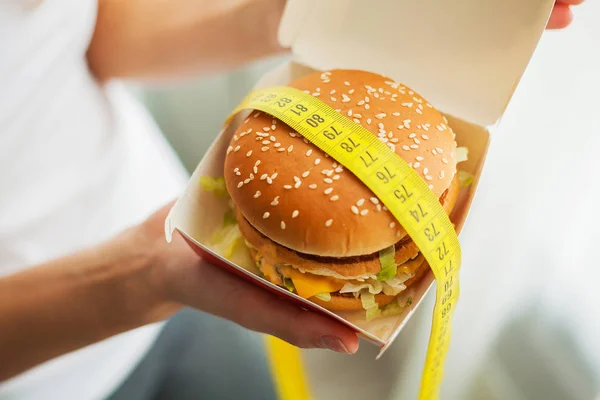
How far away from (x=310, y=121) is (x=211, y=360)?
100cm

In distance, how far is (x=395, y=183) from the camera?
3.46ft

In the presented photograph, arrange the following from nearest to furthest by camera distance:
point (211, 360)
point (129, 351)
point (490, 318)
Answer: point (490, 318)
point (129, 351)
point (211, 360)

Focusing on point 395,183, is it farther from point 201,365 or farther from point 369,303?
point 201,365

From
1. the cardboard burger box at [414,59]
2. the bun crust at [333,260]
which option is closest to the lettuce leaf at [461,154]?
the cardboard burger box at [414,59]

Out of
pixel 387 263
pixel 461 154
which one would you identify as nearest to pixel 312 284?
pixel 387 263

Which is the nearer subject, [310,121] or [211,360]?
[310,121]

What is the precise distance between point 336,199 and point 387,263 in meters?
0.18

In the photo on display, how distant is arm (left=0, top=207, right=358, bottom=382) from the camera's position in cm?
127

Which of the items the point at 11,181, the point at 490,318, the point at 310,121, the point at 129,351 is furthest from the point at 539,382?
the point at 11,181

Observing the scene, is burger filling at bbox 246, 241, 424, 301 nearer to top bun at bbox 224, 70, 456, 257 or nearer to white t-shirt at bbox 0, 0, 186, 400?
top bun at bbox 224, 70, 456, 257

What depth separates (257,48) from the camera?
1.71 m

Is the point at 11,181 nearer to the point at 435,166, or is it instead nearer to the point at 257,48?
the point at 257,48

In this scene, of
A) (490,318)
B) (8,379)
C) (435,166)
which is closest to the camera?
(435,166)

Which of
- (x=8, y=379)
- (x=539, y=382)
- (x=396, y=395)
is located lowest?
(x=8, y=379)
